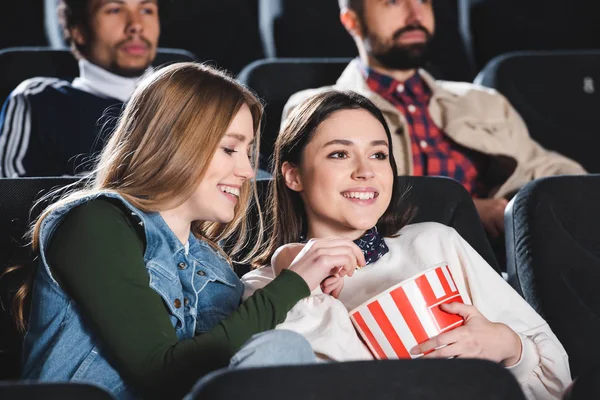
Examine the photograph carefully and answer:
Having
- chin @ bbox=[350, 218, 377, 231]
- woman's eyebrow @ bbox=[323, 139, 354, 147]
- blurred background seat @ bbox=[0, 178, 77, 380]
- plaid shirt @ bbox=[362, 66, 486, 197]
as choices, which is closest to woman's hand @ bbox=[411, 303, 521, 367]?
chin @ bbox=[350, 218, 377, 231]

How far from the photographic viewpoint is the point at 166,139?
1.24 metres

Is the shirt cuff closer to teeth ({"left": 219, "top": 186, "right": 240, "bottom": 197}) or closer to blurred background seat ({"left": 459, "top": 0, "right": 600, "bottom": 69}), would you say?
teeth ({"left": 219, "top": 186, "right": 240, "bottom": 197})

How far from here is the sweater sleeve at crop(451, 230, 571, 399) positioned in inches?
50.9

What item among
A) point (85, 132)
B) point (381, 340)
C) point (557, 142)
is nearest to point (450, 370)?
point (381, 340)

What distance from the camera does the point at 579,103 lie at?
7.55 feet

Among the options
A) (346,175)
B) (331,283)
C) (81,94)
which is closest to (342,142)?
(346,175)

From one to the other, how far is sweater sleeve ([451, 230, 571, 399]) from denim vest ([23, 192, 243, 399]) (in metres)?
0.36

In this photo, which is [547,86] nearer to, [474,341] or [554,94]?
[554,94]

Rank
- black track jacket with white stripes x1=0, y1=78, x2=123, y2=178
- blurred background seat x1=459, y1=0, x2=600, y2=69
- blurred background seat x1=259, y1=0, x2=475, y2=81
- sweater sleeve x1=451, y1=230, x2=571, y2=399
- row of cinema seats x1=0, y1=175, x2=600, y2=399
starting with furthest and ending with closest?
blurred background seat x1=459, y1=0, x2=600, y2=69, blurred background seat x1=259, y1=0, x2=475, y2=81, black track jacket with white stripes x1=0, y1=78, x2=123, y2=178, row of cinema seats x1=0, y1=175, x2=600, y2=399, sweater sleeve x1=451, y1=230, x2=571, y2=399

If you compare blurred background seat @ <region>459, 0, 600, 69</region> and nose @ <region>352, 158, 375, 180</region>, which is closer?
nose @ <region>352, 158, 375, 180</region>

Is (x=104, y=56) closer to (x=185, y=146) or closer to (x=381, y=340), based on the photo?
(x=185, y=146)

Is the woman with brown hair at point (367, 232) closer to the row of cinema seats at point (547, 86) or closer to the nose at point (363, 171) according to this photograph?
the nose at point (363, 171)

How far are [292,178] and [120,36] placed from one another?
970 mm

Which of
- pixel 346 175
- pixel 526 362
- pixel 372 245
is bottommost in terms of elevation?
pixel 526 362
